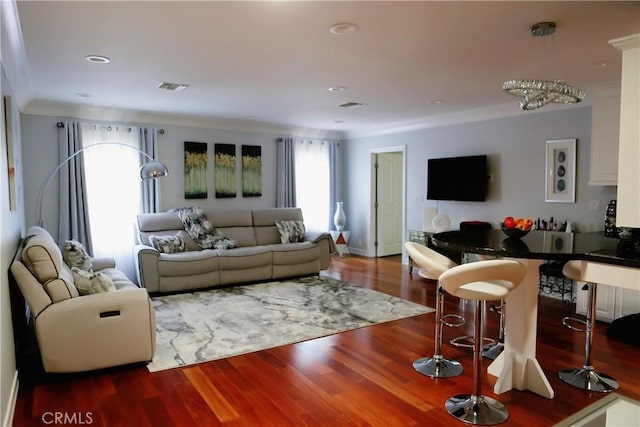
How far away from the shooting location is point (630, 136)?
8.41 ft

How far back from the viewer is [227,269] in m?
5.52

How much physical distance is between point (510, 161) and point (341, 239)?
10.8 ft

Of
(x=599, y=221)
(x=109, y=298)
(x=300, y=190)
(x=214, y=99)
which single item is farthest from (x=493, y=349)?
(x=300, y=190)

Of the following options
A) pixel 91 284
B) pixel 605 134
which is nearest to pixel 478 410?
pixel 91 284

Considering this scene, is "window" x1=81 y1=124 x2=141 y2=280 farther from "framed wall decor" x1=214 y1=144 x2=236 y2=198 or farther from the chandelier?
the chandelier

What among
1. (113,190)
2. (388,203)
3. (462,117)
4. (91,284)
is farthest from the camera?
(388,203)

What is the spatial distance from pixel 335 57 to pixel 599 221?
344 centimetres

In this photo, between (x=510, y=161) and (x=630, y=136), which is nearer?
(x=630, y=136)

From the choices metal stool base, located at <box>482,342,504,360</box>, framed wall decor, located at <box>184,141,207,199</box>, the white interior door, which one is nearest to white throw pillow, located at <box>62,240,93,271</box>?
framed wall decor, located at <box>184,141,207,199</box>

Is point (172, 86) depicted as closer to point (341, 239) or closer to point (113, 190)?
point (113, 190)

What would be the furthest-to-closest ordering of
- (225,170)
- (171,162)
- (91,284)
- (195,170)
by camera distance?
(225,170) → (195,170) → (171,162) → (91,284)

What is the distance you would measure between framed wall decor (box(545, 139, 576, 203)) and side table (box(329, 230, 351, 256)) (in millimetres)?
3592

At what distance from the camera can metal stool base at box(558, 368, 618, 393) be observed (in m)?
2.81

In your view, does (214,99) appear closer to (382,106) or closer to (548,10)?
→ (382,106)
